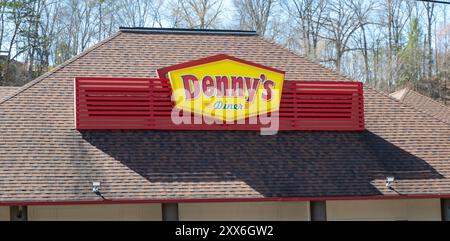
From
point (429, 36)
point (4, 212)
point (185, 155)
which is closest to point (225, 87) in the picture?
point (185, 155)

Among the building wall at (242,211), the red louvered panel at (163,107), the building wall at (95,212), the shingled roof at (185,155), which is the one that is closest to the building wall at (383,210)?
the shingled roof at (185,155)

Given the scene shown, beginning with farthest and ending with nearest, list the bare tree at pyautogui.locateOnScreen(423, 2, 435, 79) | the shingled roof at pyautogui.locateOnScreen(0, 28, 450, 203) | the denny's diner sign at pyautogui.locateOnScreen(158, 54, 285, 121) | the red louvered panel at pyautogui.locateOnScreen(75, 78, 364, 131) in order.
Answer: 1. the bare tree at pyautogui.locateOnScreen(423, 2, 435, 79)
2. the denny's diner sign at pyautogui.locateOnScreen(158, 54, 285, 121)
3. the red louvered panel at pyautogui.locateOnScreen(75, 78, 364, 131)
4. the shingled roof at pyautogui.locateOnScreen(0, 28, 450, 203)

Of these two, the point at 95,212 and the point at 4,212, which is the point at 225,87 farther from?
the point at 4,212

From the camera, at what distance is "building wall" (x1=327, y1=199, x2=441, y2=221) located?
16.9 meters

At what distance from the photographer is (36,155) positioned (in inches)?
620

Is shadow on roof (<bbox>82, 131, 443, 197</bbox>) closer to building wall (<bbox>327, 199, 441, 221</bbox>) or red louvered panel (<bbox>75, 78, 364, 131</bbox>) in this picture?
red louvered panel (<bbox>75, 78, 364, 131</bbox>)

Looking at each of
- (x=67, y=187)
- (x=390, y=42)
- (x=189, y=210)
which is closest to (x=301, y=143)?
(x=189, y=210)

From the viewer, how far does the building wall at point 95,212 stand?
1542cm

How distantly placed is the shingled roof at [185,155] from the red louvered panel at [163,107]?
0.23 meters

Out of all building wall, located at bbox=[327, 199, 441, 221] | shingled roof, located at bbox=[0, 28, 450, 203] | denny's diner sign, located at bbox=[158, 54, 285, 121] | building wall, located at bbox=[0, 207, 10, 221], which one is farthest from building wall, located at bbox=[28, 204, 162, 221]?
building wall, located at bbox=[327, 199, 441, 221]

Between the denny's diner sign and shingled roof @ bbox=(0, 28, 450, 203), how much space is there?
0.66 m

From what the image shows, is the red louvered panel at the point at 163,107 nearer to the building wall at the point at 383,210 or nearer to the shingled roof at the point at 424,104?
the building wall at the point at 383,210

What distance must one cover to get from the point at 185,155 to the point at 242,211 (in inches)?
79.3

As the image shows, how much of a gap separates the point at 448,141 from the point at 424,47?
41552 millimetres
